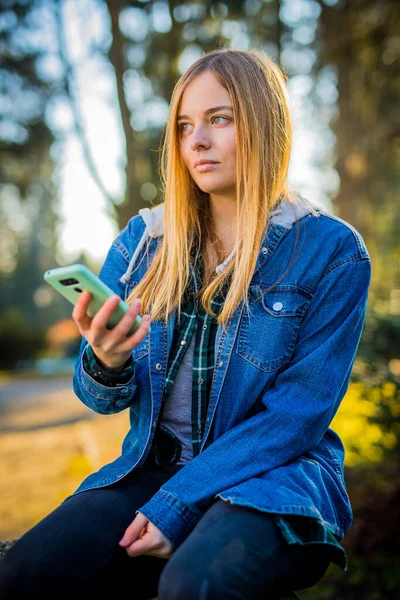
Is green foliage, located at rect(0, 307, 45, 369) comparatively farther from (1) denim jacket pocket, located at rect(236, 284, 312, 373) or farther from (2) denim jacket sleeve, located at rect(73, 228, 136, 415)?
(1) denim jacket pocket, located at rect(236, 284, 312, 373)

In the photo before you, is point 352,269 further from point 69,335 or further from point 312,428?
point 69,335

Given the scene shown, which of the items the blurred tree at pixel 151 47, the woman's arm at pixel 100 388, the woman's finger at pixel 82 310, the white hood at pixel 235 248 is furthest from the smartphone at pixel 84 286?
the blurred tree at pixel 151 47

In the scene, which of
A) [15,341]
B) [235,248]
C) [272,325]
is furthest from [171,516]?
[15,341]

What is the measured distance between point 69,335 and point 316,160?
16.1m

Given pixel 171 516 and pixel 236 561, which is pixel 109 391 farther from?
pixel 236 561

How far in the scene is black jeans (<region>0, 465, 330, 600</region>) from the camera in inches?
56.7

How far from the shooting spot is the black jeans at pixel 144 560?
1440 millimetres

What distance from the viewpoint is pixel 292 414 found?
1.80 meters

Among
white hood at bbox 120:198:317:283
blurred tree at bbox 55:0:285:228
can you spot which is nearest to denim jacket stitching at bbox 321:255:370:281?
white hood at bbox 120:198:317:283

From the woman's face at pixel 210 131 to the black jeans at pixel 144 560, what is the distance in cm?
115

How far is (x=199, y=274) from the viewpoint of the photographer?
7.29 feet

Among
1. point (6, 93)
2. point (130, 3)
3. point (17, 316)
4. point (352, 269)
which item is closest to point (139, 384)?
point (352, 269)

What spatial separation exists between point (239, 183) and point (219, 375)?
703 mm

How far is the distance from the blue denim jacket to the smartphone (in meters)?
0.32
